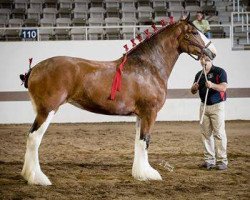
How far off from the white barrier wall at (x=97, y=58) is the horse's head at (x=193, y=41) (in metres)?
8.24

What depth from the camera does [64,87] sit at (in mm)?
6551

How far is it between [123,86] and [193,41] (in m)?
1.49

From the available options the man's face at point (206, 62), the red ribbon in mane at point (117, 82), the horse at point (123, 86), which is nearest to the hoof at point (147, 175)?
the horse at point (123, 86)

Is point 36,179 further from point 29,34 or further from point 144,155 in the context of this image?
point 29,34

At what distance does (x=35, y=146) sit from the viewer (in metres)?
6.45

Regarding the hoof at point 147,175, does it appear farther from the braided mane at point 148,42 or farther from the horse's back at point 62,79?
the braided mane at point 148,42

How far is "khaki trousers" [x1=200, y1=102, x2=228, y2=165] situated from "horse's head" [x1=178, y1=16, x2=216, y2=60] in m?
1.04

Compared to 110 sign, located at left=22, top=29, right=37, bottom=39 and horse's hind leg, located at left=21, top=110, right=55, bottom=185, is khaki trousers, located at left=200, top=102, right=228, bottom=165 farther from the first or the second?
110 sign, located at left=22, top=29, right=37, bottom=39

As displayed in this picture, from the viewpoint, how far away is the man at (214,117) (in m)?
7.71

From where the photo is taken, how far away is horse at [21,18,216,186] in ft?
21.3

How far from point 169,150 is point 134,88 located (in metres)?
3.36

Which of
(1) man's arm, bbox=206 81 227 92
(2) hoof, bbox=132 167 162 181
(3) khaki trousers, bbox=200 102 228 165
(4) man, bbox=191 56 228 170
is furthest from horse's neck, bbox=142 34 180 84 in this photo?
(2) hoof, bbox=132 167 162 181

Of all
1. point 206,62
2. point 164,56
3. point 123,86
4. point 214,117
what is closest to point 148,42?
point 164,56

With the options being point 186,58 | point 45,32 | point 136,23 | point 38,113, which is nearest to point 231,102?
point 186,58
